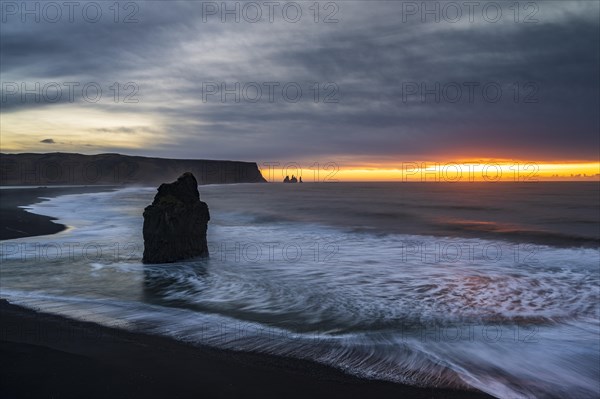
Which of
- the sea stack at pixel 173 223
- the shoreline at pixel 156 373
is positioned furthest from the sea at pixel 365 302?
the sea stack at pixel 173 223

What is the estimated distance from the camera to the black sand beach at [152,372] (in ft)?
14.9

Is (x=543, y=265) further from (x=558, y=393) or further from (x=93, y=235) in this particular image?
(x=93, y=235)

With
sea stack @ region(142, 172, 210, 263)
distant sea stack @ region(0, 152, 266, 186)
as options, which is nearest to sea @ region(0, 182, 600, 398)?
sea stack @ region(142, 172, 210, 263)

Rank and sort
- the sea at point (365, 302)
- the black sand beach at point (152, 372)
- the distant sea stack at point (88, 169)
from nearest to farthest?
the black sand beach at point (152, 372) < the sea at point (365, 302) < the distant sea stack at point (88, 169)

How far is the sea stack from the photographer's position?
12617 mm

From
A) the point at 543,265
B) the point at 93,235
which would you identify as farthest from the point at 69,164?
the point at 543,265

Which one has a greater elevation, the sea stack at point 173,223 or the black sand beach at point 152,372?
the sea stack at point 173,223

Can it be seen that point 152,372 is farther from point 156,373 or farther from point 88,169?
point 88,169

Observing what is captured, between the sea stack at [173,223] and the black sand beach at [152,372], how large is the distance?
252 inches

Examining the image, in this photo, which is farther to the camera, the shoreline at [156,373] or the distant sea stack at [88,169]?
the distant sea stack at [88,169]

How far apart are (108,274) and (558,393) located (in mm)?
10172

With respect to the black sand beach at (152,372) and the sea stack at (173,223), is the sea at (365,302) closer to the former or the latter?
the black sand beach at (152,372)

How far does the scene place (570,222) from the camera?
100ft

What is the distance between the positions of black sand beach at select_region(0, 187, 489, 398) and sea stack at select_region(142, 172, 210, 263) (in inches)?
252
